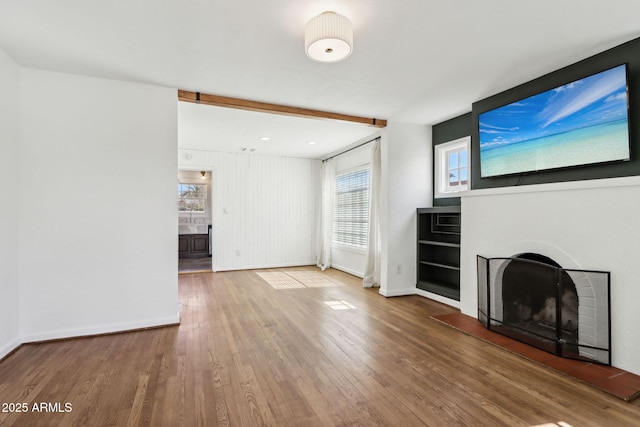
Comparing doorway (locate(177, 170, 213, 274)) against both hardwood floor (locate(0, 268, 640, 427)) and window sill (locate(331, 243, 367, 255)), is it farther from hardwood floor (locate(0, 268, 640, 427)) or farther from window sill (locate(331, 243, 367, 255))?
hardwood floor (locate(0, 268, 640, 427))

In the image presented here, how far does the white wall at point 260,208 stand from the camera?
658 cm

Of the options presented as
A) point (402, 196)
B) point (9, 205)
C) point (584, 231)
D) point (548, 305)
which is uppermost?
point (402, 196)

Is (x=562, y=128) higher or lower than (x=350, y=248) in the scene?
higher

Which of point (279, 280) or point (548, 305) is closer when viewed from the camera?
point (548, 305)

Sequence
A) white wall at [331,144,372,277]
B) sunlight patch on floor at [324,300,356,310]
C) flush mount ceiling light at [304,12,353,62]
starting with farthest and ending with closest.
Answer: white wall at [331,144,372,277] < sunlight patch on floor at [324,300,356,310] < flush mount ceiling light at [304,12,353,62]

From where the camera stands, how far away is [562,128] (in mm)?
2844

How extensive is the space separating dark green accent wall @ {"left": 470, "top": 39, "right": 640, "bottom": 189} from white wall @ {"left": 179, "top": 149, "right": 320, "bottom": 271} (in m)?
4.30

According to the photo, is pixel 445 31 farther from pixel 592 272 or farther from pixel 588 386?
pixel 588 386

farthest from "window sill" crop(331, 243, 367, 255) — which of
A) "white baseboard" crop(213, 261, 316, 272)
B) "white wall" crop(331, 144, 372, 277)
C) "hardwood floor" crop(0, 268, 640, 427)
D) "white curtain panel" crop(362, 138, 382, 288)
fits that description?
"hardwood floor" crop(0, 268, 640, 427)

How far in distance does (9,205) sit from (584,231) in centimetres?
493

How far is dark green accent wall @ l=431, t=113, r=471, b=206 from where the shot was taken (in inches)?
168

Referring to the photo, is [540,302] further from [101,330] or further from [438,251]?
[101,330]

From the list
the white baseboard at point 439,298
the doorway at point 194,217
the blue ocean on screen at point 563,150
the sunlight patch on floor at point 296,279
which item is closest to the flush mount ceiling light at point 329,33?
the blue ocean on screen at point 563,150

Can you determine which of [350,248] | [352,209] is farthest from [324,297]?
[352,209]
